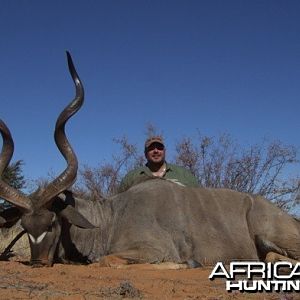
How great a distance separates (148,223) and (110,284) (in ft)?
5.72

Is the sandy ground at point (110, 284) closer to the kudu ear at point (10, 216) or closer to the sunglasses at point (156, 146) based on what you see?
the kudu ear at point (10, 216)

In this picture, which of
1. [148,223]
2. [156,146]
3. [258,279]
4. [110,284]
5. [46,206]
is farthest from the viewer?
[156,146]

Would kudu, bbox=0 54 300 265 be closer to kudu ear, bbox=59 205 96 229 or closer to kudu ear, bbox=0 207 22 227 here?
kudu ear, bbox=59 205 96 229

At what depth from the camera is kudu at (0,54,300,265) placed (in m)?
5.15

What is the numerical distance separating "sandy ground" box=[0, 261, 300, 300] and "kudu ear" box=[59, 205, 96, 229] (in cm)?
59

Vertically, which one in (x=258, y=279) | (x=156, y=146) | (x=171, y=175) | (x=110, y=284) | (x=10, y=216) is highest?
(x=156, y=146)

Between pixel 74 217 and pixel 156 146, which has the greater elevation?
pixel 156 146

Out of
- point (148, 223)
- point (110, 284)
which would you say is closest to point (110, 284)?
point (110, 284)

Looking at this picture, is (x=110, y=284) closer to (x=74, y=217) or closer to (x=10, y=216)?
(x=74, y=217)

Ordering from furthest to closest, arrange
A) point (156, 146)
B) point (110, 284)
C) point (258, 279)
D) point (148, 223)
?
point (156, 146) → point (148, 223) → point (258, 279) → point (110, 284)

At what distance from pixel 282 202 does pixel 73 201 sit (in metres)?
5.37

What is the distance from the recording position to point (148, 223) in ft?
17.6

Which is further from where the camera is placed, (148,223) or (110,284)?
(148,223)

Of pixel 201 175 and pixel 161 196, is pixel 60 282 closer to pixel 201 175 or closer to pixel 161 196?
pixel 161 196
